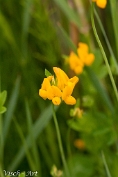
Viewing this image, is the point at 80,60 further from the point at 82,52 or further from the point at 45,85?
the point at 45,85

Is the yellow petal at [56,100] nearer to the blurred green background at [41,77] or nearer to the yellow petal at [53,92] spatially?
the yellow petal at [53,92]

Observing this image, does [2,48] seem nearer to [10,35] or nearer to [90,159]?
[10,35]

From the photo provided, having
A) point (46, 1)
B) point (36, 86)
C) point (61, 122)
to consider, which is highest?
point (46, 1)

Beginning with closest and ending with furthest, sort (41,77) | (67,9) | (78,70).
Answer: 1. (78,70)
2. (67,9)
3. (41,77)

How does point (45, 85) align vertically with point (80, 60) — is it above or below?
below

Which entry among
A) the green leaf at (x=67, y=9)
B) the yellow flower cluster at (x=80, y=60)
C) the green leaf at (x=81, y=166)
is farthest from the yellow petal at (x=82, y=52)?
the green leaf at (x=81, y=166)

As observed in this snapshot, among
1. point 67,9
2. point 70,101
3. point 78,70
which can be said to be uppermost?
point 67,9

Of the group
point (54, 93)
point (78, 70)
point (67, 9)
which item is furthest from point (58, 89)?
point (67, 9)

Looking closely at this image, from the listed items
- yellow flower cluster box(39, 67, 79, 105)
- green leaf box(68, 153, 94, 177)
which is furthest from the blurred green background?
yellow flower cluster box(39, 67, 79, 105)

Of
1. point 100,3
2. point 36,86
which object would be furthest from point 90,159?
point 100,3
